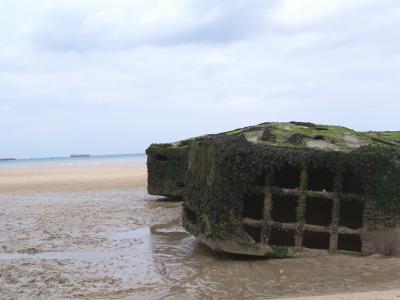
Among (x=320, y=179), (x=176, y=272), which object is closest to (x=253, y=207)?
(x=320, y=179)

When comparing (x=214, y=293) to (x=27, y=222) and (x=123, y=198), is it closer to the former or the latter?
(x=27, y=222)

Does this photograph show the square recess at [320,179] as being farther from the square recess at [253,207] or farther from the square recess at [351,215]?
the square recess at [253,207]

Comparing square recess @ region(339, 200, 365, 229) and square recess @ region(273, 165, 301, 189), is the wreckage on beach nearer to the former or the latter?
square recess @ region(339, 200, 365, 229)

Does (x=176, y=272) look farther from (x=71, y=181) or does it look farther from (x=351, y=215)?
(x=71, y=181)

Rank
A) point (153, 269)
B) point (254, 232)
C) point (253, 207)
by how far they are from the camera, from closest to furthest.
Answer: point (153, 269) < point (254, 232) < point (253, 207)

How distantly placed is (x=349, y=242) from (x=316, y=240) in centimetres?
49

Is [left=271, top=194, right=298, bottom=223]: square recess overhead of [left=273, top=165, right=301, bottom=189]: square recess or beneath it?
beneath

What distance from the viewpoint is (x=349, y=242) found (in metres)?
7.72

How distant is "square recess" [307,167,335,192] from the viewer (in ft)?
26.3

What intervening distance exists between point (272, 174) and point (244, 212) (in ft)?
2.66

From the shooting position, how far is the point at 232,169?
7410mm

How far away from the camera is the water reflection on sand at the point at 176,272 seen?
613 cm

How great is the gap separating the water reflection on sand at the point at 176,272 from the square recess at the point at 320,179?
1321 mm

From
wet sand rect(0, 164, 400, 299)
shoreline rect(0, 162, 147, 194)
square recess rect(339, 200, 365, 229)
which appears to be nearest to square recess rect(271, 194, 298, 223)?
square recess rect(339, 200, 365, 229)
